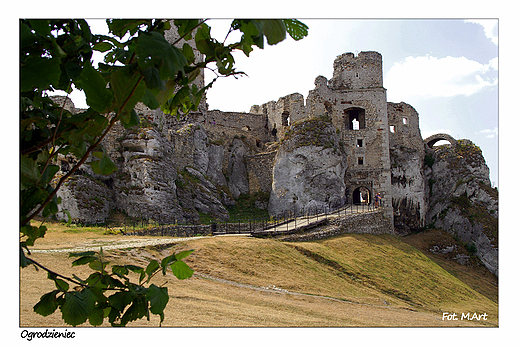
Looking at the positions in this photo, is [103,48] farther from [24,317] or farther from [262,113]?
[262,113]

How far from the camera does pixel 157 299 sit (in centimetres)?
247

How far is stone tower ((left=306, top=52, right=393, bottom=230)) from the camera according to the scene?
96.1ft

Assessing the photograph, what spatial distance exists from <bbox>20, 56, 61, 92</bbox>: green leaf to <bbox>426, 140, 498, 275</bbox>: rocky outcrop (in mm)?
31303

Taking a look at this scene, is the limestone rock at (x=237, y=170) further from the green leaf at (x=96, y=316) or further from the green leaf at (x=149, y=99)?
the green leaf at (x=149, y=99)

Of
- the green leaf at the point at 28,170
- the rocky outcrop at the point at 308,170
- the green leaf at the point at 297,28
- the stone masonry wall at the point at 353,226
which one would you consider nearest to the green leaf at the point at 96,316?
the green leaf at the point at 28,170

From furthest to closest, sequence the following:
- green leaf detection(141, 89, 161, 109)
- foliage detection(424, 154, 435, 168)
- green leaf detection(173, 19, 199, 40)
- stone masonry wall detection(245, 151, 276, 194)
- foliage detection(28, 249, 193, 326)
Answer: foliage detection(424, 154, 435, 168)
stone masonry wall detection(245, 151, 276, 194)
green leaf detection(173, 19, 199, 40)
foliage detection(28, 249, 193, 326)
green leaf detection(141, 89, 161, 109)

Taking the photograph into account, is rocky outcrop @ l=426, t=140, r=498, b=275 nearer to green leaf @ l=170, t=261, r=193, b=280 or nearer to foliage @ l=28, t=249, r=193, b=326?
green leaf @ l=170, t=261, r=193, b=280

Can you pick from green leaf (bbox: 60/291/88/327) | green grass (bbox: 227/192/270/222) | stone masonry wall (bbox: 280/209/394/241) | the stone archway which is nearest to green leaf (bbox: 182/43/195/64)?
green leaf (bbox: 60/291/88/327)

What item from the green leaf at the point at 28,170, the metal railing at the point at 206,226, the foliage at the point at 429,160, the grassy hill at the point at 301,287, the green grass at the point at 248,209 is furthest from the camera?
the foliage at the point at 429,160

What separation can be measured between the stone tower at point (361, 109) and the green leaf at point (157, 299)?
89.7ft

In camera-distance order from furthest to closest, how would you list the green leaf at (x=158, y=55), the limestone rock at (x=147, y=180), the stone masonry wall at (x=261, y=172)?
the stone masonry wall at (x=261, y=172), the limestone rock at (x=147, y=180), the green leaf at (x=158, y=55)

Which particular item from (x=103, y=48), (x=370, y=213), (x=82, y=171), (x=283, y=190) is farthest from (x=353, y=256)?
(x=103, y=48)

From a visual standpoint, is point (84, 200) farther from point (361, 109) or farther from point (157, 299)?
point (361, 109)

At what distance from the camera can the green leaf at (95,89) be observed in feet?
7.14
